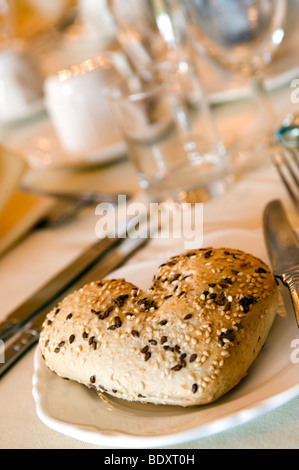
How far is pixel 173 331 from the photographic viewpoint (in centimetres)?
49

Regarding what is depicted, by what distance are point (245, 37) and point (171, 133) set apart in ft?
0.68

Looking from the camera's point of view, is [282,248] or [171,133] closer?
[282,248]

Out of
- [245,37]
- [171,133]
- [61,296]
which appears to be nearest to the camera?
[61,296]

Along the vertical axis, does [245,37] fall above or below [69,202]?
above

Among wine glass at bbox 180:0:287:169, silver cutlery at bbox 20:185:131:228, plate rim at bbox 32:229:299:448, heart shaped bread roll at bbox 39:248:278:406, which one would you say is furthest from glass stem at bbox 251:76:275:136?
plate rim at bbox 32:229:299:448

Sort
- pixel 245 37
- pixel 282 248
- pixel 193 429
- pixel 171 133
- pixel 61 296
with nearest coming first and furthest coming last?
pixel 193 429
pixel 282 248
pixel 61 296
pixel 245 37
pixel 171 133

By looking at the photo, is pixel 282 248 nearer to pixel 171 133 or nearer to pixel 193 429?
pixel 193 429

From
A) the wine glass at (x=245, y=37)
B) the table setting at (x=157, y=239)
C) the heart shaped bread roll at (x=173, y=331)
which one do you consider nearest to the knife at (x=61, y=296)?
the table setting at (x=157, y=239)

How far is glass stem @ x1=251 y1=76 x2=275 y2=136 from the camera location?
38.2 inches

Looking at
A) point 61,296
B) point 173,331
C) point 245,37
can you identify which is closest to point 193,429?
point 173,331
